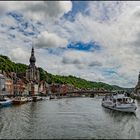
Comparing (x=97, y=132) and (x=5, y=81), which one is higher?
(x=5, y=81)

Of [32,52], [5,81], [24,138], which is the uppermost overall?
[32,52]

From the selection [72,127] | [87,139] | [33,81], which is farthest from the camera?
[33,81]

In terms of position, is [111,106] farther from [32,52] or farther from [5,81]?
[32,52]

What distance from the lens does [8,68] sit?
17675cm

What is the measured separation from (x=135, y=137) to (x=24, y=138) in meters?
12.1

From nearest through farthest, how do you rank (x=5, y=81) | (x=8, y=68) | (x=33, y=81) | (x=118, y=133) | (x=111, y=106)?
1. (x=118, y=133)
2. (x=111, y=106)
3. (x=5, y=81)
4. (x=8, y=68)
5. (x=33, y=81)

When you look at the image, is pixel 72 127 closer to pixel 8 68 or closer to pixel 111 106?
pixel 111 106

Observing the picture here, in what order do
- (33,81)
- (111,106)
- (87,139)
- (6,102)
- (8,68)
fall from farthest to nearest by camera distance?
(33,81)
(8,68)
(6,102)
(111,106)
(87,139)

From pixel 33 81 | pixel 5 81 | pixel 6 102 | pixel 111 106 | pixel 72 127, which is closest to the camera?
pixel 72 127

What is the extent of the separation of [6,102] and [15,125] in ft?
132

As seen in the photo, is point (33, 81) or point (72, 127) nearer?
point (72, 127)

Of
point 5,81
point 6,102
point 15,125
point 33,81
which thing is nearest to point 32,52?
point 33,81

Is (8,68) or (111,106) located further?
(8,68)

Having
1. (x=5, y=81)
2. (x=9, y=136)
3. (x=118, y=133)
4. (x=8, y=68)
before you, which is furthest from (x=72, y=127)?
(x=8, y=68)
